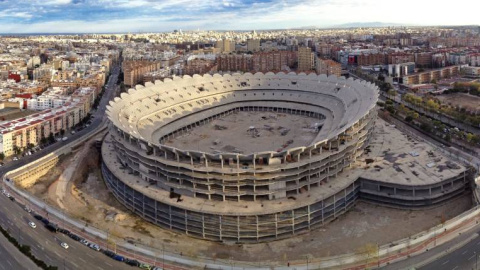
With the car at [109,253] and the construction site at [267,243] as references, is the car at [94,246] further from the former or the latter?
the construction site at [267,243]

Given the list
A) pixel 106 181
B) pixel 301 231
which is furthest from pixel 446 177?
pixel 106 181

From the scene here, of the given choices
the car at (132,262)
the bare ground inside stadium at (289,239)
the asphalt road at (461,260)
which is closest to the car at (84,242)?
the bare ground inside stadium at (289,239)

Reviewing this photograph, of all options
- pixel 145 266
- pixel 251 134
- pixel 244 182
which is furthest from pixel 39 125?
pixel 145 266

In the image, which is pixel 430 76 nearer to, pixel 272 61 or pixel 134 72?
pixel 272 61

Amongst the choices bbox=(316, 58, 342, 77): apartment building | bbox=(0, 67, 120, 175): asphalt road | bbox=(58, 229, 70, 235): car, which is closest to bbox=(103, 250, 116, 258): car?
bbox=(58, 229, 70, 235): car

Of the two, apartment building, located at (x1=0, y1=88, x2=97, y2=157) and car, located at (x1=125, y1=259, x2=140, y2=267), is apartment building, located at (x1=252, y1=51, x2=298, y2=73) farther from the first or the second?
car, located at (x1=125, y1=259, x2=140, y2=267)
